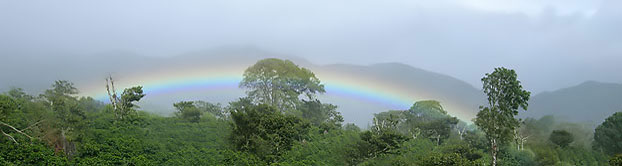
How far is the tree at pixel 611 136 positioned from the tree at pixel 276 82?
126 ft

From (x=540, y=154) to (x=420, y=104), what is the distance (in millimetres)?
23572

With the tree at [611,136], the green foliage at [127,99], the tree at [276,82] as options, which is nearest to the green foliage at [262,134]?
the green foliage at [127,99]

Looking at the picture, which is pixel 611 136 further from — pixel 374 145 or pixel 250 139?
pixel 250 139

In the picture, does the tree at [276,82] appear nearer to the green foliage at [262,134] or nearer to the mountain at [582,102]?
the green foliage at [262,134]

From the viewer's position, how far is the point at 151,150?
22875 mm

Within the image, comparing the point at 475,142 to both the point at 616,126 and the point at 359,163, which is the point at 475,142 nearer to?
the point at 616,126

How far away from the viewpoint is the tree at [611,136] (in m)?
41.8

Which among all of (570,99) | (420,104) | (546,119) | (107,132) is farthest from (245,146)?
(570,99)

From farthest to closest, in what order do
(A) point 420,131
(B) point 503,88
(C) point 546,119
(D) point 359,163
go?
(C) point 546,119 < (A) point 420,131 < (D) point 359,163 < (B) point 503,88

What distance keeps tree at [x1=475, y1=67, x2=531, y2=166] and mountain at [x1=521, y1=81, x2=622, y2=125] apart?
159 metres

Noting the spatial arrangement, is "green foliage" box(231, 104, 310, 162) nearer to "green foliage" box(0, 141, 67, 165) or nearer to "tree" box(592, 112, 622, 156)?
"green foliage" box(0, 141, 67, 165)

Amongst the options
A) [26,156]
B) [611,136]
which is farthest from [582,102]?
Answer: [26,156]

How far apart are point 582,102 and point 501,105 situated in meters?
190

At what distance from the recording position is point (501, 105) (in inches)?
977
